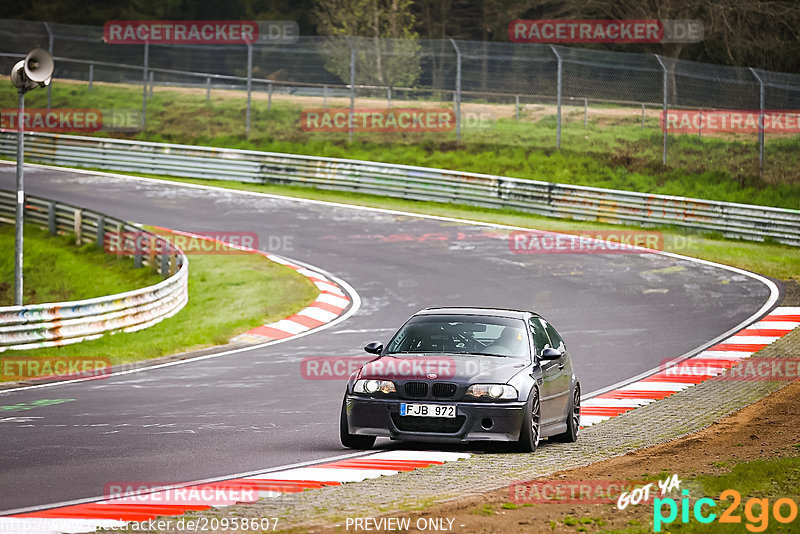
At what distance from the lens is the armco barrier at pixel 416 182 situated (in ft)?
93.0

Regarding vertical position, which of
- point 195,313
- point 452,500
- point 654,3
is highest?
point 654,3

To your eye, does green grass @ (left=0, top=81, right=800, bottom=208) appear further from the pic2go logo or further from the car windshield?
the pic2go logo

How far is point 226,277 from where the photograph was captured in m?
24.4

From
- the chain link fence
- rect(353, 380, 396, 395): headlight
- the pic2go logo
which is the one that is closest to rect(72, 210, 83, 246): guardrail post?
the chain link fence

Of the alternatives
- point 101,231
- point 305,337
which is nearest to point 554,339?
point 305,337

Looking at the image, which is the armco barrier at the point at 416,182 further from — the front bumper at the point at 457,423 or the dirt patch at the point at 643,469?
the front bumper at the point at 457,423

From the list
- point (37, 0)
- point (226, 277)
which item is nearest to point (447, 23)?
point (37, 0)

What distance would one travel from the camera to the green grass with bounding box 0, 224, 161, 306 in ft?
81.0

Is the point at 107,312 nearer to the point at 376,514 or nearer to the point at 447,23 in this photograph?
the point at 376,514

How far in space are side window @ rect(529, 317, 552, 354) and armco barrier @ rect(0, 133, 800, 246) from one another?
682 inches

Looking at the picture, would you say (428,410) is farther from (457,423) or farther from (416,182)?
(416,182)

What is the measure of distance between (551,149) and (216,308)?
17.3 metres

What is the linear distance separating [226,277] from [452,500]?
56.4 feet

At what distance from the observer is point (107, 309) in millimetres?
18609
